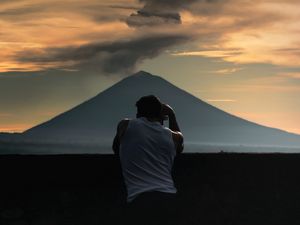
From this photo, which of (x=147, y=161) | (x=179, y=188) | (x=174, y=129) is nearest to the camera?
(x=147, y=161)

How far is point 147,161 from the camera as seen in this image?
493 centimetres

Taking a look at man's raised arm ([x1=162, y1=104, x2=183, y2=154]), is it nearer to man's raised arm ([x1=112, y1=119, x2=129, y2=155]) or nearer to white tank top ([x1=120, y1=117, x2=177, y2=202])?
white tank top ([x1=120, y1=117, x2=177, y2=202])

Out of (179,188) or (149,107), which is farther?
(179,188)

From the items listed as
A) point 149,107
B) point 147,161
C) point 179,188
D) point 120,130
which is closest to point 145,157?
point 147,161

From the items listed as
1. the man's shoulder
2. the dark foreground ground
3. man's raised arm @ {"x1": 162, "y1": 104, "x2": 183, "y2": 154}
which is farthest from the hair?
the dark foreground ground

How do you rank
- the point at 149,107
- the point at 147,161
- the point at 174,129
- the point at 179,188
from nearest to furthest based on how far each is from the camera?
1. the point at 147,161
2. the point at 149,107
3. the point at 174,129
4. the point at 179,188

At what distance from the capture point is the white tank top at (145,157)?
16.0 feet

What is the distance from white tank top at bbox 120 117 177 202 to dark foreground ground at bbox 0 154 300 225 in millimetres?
1141

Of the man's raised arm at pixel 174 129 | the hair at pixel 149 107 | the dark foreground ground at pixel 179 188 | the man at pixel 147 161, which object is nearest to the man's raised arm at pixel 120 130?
the man at pixel 147 161

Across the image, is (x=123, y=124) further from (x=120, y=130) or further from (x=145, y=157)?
(x=145, y=157)

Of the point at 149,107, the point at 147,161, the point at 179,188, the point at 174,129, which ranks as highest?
the point at 149,107

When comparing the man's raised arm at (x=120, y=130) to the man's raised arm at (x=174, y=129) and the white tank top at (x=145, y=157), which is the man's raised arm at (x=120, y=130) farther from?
the man's raised arm at (x=174, y=129)

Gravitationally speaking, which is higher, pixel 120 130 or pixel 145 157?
pixel 120 130

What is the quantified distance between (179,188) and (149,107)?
2.69m
